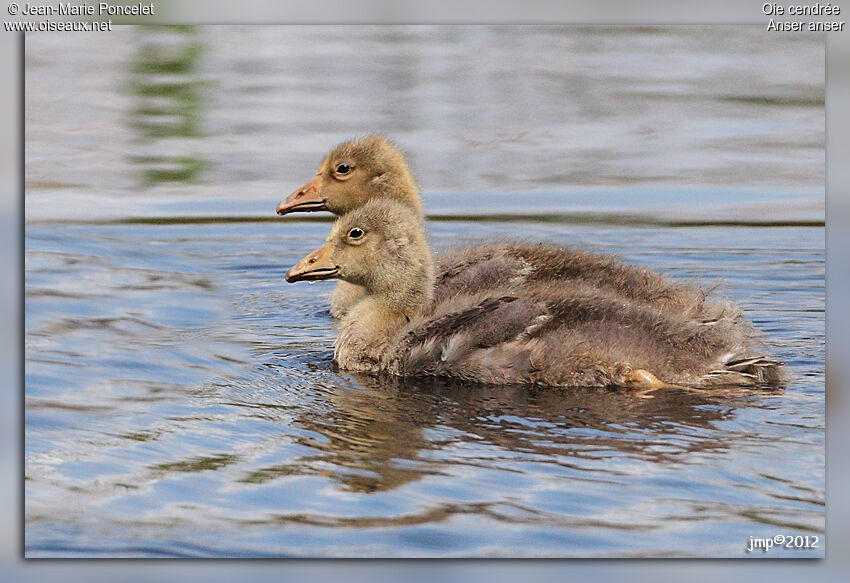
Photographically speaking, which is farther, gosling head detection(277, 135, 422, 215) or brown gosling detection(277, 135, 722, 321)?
Answer: gosling head detection(277, 135, 422, 215)

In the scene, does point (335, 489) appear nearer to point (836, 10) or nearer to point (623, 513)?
point (623, 513)

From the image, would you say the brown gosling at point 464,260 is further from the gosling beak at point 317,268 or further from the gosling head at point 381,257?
the gosling beak at point 317,268

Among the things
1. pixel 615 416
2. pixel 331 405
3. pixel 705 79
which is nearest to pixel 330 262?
pixel 331 405

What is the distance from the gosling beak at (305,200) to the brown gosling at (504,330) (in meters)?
1.11

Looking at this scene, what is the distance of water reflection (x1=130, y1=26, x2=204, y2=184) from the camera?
8.84 m

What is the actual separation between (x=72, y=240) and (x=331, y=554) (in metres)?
4.18

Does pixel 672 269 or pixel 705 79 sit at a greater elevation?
pixel 705 79

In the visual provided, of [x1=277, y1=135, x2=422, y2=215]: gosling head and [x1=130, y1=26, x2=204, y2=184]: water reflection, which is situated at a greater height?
[x1=130, y1=26, x2=204, y2=184]: water reflection

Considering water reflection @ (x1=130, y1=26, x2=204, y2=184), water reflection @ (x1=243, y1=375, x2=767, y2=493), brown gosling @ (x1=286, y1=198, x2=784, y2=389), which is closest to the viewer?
water reflection @ (x1=243, y1=375, x2=767, y2=493)

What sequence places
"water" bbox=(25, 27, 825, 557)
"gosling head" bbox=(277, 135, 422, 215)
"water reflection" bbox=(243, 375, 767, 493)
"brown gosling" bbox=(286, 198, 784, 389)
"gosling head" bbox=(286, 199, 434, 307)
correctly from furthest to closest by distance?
"gosling head" bbox=(277, 135, 422, 215) < "gosling head" bbox=(286, 199, 434, 307) < "brown gosling" bbox=(286, 198, 784, 389) < "water reflection" bbox=(243, 375, 767, 493) < "water" bbox=(25, 27, 825, 557)

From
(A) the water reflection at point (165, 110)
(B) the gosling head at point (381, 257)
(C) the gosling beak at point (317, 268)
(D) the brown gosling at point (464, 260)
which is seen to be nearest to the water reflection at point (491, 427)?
(B) the gosling head at point (381, 257)

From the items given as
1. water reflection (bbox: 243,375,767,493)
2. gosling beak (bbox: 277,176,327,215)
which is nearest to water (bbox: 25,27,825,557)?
water reflection (bbox: 243,375,767,493)

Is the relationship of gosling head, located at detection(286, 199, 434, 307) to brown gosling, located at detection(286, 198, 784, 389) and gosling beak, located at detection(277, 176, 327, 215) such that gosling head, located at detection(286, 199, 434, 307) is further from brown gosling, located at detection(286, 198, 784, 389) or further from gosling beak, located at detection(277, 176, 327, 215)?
gosling beak, located at detection(277, 176, 327, 215)

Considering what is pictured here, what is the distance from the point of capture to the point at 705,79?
9000 millimetres
